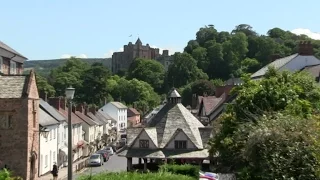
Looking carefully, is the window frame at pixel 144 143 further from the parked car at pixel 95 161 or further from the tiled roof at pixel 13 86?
the parked car at pixel 95 161

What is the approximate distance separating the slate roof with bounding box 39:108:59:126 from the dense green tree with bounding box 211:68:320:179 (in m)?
19.3

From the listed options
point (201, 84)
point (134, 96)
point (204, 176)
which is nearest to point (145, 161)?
point (204, 176)

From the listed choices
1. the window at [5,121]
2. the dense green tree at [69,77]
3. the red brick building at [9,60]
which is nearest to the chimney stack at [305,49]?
the red brick building at [9,60]

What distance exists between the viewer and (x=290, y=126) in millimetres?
21703

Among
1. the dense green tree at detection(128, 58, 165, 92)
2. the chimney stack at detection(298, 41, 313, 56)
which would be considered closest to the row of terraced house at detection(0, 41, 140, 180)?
the chimney stack at detection(298, 41, 313, 56)

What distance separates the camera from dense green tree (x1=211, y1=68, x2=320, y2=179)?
2028cm

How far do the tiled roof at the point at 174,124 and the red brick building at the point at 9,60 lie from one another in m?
12.8

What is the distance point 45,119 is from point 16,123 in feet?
42.4

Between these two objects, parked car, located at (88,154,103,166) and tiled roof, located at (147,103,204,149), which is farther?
parked car, located at (88,154,103,166)

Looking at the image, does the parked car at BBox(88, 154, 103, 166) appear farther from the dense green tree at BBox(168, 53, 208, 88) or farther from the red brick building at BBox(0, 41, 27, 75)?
the dense green tree at BBox(168, 53, 208, 88)

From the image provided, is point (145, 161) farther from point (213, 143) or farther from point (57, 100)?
point (57, 100)

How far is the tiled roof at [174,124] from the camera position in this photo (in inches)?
1817

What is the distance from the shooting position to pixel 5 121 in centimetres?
3900

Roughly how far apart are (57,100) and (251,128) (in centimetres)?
4498
